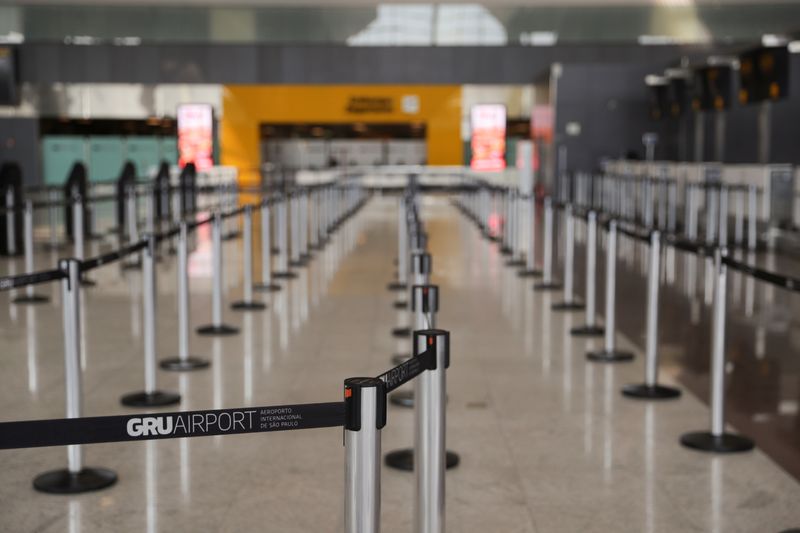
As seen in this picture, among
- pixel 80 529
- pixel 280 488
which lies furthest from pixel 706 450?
pixel 80 529

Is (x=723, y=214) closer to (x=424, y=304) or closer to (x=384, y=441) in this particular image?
(x=384, y=441)

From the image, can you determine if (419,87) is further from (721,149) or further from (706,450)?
Answer: (706,450)

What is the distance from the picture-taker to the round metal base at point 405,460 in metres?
4.77

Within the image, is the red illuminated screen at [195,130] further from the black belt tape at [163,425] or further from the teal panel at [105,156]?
the black belt tape at [163,425]

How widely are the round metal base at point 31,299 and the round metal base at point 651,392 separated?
6.25m

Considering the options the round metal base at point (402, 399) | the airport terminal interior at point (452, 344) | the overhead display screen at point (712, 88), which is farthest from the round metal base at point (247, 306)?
the overhead display screen at point (712, 88)

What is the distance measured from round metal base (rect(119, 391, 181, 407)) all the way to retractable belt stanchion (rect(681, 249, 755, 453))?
113 inches

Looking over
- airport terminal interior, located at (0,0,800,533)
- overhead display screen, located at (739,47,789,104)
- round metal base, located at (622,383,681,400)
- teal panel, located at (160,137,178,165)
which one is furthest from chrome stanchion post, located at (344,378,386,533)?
teal panel, located at (160,137,178,165)

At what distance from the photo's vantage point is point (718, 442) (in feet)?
16.8

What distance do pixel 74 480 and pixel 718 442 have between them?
3.06 metres

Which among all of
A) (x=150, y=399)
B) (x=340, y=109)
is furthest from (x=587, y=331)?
(x=340, y=109)

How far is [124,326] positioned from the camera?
8.78 m

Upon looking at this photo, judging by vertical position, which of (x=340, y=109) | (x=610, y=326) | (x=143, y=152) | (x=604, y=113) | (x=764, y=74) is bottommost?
(x=610, y=326)

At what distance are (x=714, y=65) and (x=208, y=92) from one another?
18.2 metres
